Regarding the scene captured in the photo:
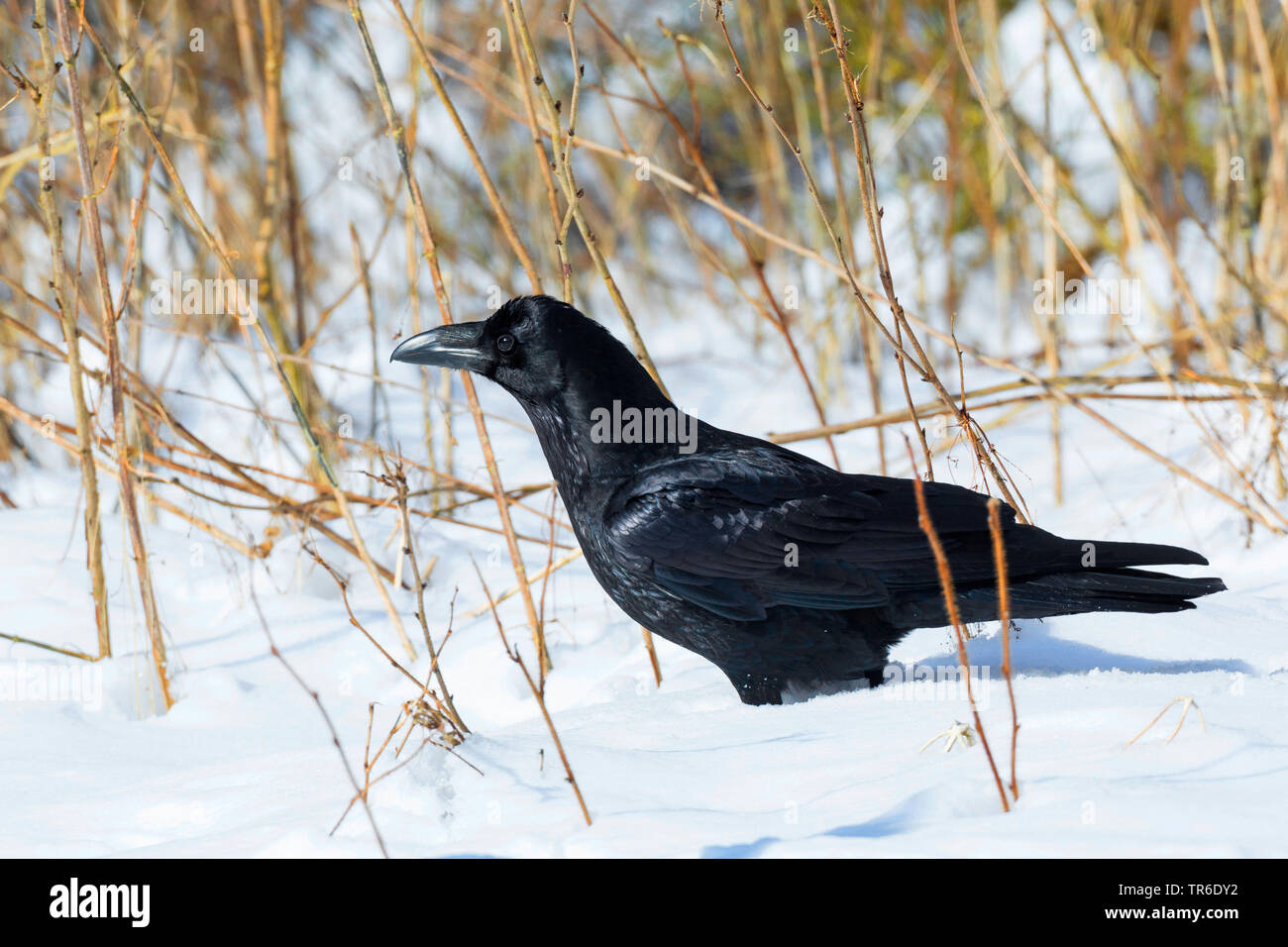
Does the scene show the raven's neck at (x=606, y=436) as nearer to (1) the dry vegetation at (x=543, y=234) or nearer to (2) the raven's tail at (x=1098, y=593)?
(1) the dry vegetation at (x=543, y=234)

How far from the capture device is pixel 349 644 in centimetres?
351

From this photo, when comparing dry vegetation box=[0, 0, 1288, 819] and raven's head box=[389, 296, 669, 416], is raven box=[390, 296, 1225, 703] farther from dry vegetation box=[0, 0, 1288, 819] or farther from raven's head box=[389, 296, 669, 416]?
dry vegetation box=[0, 0, 1288, 819]

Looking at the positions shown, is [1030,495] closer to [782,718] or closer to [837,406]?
[837,406]

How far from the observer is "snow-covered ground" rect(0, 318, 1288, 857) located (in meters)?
1.75

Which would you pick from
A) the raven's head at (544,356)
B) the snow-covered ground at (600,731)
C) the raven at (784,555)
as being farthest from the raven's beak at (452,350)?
the snow-covered ground at (600,731)

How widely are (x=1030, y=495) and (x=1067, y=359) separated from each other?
1.97 m

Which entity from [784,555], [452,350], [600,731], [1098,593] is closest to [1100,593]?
[1098,593]

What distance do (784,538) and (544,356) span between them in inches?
28.9

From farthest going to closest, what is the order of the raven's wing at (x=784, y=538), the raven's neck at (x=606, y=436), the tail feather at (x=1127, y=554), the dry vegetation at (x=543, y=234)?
the dry vegetation at (x=543, y=234), the raven's neck at (x=606, y=436), the raven's wing at (x=784, y=538), the tail feather at (x=1127, y=554)

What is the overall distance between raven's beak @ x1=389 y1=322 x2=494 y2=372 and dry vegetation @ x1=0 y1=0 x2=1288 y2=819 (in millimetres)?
91

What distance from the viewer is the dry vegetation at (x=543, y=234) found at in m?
2.98

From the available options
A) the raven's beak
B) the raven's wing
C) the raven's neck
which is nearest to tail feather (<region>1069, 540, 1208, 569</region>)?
the raven's wing

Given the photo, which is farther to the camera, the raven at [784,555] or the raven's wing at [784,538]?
the raven's wing at [784,538]

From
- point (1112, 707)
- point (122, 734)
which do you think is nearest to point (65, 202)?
point (122, 734)
